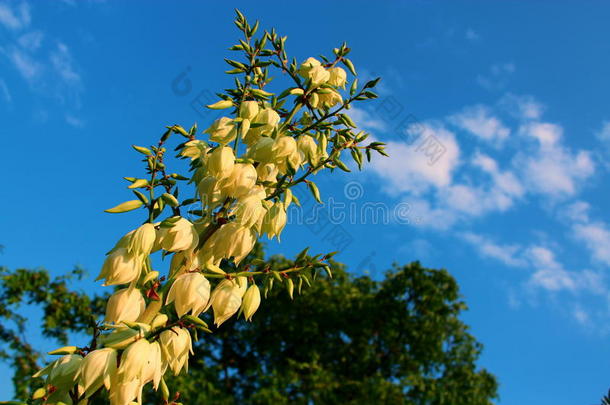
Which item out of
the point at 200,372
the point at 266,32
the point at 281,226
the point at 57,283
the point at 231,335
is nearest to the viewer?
the point at 281,226

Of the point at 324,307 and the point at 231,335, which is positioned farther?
the point at 231,335

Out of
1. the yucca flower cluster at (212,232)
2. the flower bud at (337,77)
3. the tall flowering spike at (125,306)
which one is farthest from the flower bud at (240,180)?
the flower bud at (337,77)

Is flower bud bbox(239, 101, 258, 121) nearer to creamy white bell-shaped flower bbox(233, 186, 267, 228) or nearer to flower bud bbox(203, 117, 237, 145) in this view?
flower bud bbox(203, 117, 237, 145)

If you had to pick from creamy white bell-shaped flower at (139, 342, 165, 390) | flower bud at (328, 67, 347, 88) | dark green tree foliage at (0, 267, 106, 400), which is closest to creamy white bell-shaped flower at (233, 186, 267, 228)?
creamy white bell-shaped flower at (139, 342, 165, 390)

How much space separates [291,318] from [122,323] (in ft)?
32.5

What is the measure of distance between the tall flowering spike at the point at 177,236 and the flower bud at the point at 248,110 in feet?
1.28

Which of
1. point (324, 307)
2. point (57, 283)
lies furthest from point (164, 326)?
point (324, 307)

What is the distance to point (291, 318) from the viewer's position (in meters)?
11.0

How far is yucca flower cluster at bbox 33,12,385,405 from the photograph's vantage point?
128 centimetres

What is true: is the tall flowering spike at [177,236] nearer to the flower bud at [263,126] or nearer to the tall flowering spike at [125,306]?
the tall flowering spike at [125,306]

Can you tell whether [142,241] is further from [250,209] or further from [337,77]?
[337,77]

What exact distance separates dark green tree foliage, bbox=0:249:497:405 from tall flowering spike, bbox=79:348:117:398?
796 centimetres

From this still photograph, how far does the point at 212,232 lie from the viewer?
1475 millimetres

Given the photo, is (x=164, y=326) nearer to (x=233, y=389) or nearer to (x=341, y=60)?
(x=341, y=60)
